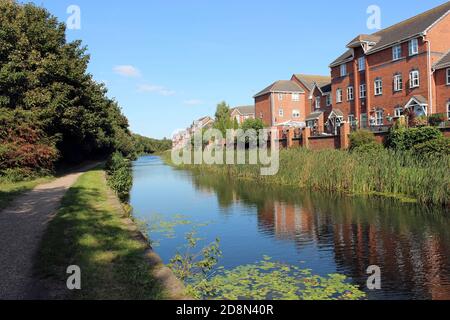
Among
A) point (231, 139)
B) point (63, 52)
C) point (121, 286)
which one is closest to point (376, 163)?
point (121, 286)

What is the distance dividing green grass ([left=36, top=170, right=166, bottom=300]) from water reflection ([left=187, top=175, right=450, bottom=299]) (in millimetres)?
5100

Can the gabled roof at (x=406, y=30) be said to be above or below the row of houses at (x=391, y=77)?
above

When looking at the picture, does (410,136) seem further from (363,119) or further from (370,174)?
(363,119)

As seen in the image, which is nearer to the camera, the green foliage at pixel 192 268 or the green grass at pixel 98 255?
the green grass at pixel 98 255

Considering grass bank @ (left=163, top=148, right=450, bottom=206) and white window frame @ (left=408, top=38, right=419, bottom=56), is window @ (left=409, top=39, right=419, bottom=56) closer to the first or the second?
white window frame @ (left=408, top=38, right=419, bottom=56)

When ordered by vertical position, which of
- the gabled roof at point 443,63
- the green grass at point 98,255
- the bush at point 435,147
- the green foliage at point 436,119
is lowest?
the green grass at point 98,255

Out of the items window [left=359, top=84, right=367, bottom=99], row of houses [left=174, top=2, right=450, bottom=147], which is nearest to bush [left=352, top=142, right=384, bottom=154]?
row of houses [left=174, top=2, right=450, bottom=147]

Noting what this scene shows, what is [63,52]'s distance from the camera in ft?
85.9

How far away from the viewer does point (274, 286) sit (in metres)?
8.88

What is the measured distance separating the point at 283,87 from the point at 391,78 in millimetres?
26001

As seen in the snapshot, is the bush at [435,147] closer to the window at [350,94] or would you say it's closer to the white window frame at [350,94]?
the white window frame at [350,94]

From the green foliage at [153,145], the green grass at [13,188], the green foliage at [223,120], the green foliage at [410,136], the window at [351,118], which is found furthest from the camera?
the green foliage at [153,145]

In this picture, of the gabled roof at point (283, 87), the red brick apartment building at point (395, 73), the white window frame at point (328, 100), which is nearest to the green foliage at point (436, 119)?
the red brick apartment building at point (395, 73)

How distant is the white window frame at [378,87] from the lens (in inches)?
1602
